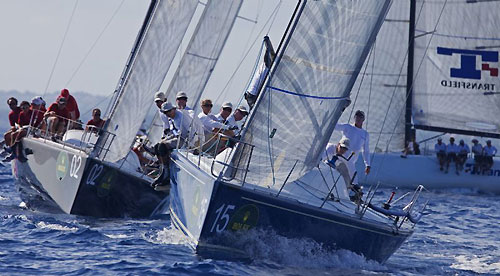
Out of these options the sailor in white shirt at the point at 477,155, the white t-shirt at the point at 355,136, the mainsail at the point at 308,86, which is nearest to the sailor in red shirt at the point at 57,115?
the white t-shirt at the point at 355,136

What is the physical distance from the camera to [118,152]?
14.2 m

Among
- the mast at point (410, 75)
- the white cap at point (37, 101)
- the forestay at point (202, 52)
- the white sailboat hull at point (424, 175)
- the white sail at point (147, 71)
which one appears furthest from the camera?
the white sailboat hull at point (424, 175)

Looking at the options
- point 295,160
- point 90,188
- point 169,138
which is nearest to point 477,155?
point 90,188

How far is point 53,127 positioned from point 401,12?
13808 millimetres

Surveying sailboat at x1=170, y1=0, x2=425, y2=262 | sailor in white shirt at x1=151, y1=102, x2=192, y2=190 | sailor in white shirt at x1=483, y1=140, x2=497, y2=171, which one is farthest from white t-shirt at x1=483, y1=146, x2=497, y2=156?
sailboat at x1=170, y1=0, x2=425, y2=262

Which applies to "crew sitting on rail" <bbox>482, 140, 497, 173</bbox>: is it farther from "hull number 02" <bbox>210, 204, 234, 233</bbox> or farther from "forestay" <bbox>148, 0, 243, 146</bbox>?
"hull number 02" <bbox>210, 204, 234, 233</bbox>

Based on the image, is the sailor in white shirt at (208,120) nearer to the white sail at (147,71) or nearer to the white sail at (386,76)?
the white sail at (147,71)

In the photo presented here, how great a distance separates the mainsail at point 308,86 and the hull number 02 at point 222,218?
1.46 ft

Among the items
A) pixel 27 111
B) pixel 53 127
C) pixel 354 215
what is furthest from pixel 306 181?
pixel 27 111

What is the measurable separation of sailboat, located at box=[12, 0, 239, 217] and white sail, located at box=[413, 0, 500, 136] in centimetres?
1269

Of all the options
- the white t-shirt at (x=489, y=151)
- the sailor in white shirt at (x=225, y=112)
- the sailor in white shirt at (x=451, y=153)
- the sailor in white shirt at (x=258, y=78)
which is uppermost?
the white t-shirt at (x=489, y=151)

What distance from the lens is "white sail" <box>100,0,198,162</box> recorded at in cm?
1429

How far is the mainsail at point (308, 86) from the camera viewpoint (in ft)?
34.2

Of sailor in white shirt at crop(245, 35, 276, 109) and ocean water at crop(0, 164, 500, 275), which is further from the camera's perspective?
sailor in white shirt at crop(245, 35, 276, 109)
